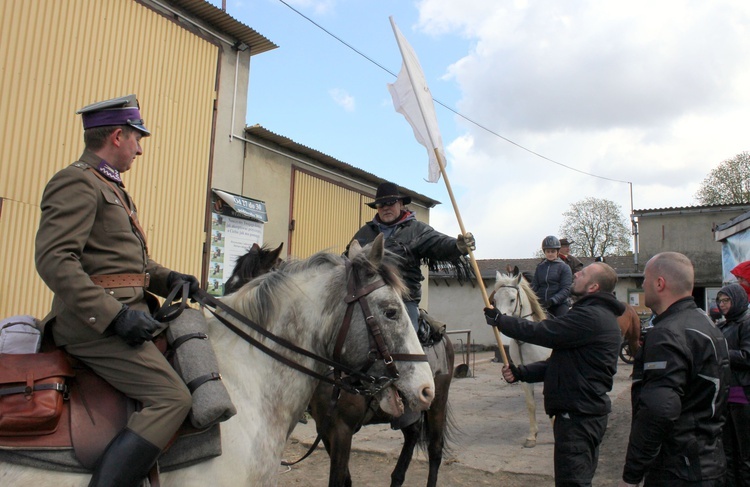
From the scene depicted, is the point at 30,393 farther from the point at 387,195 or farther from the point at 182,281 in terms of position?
the point at 387,195

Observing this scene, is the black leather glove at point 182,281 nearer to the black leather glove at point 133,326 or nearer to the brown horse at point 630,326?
the black leather glove at point 133,326

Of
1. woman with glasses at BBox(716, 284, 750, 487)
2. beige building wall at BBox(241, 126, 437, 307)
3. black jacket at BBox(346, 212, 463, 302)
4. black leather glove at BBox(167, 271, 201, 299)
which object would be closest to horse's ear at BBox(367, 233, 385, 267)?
black leather glove at BBox(167, 271, 201, 299)

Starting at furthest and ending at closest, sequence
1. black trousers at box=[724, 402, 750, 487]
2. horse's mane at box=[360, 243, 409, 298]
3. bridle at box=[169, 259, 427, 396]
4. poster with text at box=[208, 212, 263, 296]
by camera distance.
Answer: poster with text at box=[208, 212, 263, 296]
black trousers at box=[724, 402, 750, 487]
horse's mane at box=[360, 243, 409, 298]
bridle at box=[169, 259, 427, 396]

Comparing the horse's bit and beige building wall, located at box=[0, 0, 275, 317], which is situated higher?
beige building wall, located at box=[0, 0, 275, 317]

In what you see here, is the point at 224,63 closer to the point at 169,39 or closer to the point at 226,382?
the point at 169,39

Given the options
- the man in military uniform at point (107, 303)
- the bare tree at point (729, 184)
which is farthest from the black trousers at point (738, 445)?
the bare tree at point (729, 184)

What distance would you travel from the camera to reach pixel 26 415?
6.16 ft

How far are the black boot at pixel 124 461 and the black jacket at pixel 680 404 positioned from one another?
2452mm

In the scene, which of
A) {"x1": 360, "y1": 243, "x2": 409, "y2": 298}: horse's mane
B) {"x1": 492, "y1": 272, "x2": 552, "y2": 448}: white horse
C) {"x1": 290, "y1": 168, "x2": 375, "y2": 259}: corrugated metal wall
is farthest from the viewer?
{"x1": 290, "y1": 168, "x2": 375, "y2": 259}: corrugated metal wall

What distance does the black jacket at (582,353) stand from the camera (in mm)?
3549

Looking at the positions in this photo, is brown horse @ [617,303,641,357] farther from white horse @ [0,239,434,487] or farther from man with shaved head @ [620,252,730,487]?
white horse @ [0,239,434,487]

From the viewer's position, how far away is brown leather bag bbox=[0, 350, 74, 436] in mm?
1878

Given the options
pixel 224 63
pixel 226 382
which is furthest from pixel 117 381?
pixel 224 63

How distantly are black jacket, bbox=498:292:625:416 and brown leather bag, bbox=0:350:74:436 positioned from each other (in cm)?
283
